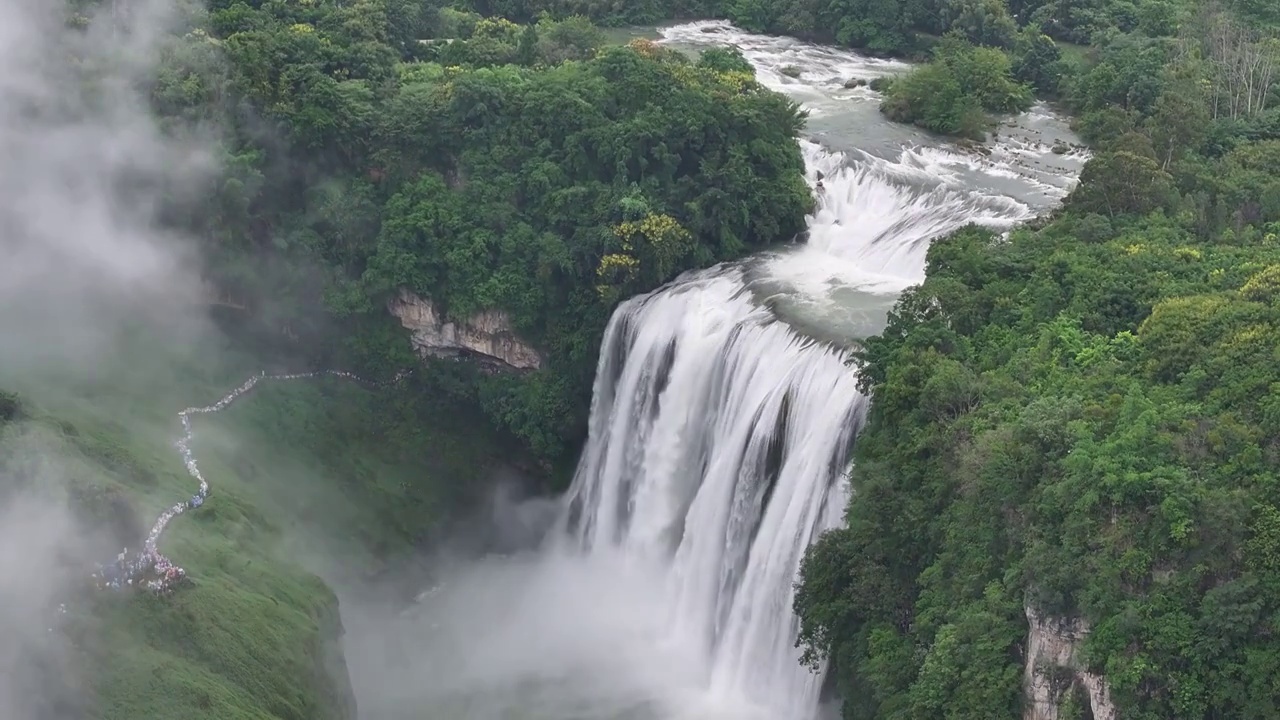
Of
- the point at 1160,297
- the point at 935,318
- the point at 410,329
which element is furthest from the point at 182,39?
the point at 1160,297

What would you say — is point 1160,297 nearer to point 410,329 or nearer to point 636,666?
point 636,666

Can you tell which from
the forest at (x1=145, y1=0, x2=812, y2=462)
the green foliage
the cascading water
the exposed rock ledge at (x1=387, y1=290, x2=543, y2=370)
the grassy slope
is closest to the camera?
the grassy slope

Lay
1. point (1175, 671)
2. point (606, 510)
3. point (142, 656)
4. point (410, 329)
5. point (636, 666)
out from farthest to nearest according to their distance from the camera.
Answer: point (410, 329)
point (606, 510)
point (636, 666)
point (142, 656)
point (1175, 671)

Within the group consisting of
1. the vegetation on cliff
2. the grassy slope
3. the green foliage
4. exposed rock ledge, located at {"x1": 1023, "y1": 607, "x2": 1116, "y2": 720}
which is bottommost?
the grassy slope

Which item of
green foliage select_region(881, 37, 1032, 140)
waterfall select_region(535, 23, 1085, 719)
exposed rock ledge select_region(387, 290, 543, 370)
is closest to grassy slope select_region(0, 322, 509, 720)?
exposed rock ledge select_region(387, 290, 543, 370)

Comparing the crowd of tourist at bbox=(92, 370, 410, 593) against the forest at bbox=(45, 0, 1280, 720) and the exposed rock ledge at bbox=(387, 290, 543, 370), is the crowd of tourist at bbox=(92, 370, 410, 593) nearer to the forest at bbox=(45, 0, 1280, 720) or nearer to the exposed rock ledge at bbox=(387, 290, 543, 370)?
the forest at bbox=(45, 0, 1280, 720)

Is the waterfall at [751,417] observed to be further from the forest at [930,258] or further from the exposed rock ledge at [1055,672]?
the exposed rock ledge at [1055,672]

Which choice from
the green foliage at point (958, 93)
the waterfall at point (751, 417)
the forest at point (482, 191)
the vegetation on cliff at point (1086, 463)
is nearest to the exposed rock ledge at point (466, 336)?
the forest at point (482, 191)
